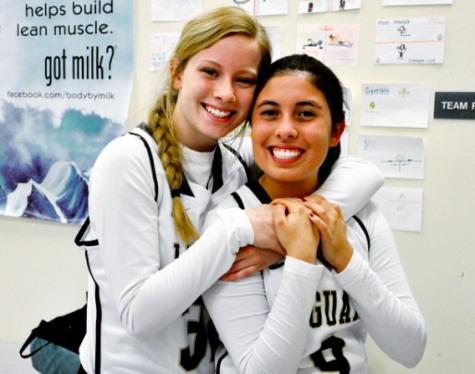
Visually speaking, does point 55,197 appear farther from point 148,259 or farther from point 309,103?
point 309,103

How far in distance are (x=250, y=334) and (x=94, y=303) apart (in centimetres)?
36

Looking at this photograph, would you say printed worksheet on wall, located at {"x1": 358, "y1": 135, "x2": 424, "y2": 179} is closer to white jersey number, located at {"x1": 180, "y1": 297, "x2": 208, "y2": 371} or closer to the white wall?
the white wall

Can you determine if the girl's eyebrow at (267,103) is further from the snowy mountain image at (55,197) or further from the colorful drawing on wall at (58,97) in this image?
the snowy mountain image at (55,197)

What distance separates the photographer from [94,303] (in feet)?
3.28

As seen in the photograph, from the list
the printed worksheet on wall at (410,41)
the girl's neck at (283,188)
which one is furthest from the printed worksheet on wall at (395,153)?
the girl's neck at (283,188)

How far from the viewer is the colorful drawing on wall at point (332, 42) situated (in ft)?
4.78

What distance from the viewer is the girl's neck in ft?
3.31

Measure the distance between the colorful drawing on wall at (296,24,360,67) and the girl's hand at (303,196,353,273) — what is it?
29.4 inches

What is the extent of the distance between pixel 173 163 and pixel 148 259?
0.20 m

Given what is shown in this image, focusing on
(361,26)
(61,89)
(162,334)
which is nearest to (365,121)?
(361,26)

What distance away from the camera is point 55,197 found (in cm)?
188

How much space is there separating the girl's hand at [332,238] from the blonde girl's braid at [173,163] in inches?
9.7

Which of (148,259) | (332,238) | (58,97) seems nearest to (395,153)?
(332,238)

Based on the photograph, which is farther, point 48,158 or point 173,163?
point 48,158
